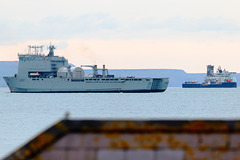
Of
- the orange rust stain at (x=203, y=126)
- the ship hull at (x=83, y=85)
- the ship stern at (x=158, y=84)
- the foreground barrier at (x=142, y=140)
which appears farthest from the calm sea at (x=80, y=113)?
the ship stern at (x=158, y=84)

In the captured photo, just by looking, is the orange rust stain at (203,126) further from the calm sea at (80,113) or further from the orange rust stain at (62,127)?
the calm sea at (80,113)

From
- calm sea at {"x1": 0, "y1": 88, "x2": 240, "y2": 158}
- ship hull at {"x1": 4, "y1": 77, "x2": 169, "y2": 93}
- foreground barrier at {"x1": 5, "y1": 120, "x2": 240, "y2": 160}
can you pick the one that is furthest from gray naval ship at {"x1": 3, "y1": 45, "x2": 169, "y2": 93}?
foreground barrier at {"x1": 5, "y1": 120, "x2": 240, "y2": 160}

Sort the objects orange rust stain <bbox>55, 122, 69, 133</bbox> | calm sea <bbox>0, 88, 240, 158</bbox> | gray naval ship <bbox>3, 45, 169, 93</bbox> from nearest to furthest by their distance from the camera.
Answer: orange rust stain <bbox>55, 122, 69, 133</bbox> → calm sea <bbox>0, 88, 240, 158</bbox> → gray naval ship <bbox>3, 45, 169, 93</bbox>

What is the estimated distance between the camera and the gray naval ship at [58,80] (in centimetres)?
10394

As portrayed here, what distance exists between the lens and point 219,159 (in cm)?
464

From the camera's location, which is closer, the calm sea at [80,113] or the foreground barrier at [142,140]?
the foreground barrier at [142,140]

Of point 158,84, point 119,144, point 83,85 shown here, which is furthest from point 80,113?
point 158,84

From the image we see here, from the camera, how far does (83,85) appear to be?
10425 centimetres

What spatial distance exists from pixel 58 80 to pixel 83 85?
486cm

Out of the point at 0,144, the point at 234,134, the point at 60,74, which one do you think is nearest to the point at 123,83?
the point at 60,74

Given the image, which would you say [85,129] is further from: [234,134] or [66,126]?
[234,134]

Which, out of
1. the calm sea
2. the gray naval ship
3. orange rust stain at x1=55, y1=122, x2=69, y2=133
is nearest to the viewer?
orange rust stain at x1=55, y1=122, x2=69, y2=133

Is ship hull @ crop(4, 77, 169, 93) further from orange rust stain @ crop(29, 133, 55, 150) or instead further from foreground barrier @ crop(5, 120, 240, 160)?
orange rust stain @ crop(29, 133, 55, 150)

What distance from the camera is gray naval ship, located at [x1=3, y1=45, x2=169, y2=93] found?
341ft
